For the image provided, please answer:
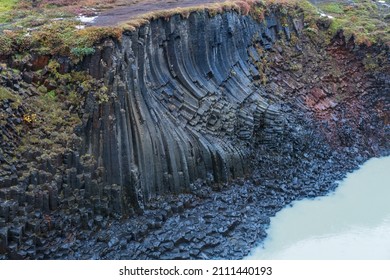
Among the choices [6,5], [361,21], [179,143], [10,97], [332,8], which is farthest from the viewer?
[332,8]

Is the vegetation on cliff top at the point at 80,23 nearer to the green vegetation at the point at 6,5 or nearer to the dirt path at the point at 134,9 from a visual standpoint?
the green vegetation at the point at 6,5

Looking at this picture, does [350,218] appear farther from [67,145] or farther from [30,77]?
[30,77]

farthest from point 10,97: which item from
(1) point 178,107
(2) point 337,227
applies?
(2) point 337,227

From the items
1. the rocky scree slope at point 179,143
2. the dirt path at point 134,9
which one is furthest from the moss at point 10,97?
the dirt path at point 134,9

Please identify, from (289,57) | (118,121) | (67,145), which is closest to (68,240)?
(67,145)

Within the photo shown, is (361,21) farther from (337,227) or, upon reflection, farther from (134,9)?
(337,227)
